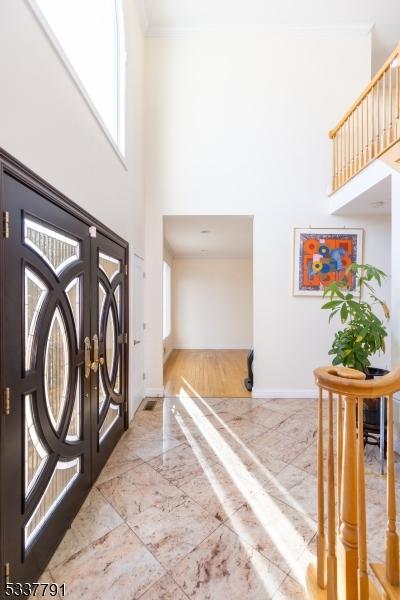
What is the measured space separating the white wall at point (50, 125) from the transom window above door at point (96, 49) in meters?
0.12

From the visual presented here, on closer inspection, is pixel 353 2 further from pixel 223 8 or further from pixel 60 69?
pixel 60 69

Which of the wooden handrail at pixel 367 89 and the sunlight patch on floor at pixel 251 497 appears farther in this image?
the wooden handrail at pixel 367 89

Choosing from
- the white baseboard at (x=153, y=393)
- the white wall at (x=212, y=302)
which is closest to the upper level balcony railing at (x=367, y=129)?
the white baseboard at (x=153, y=393)

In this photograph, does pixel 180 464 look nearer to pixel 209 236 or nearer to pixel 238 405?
pixel 238 405

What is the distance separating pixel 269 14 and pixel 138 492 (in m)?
5.57

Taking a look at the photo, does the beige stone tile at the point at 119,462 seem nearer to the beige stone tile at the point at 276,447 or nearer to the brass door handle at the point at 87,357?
the brass door handle at the point at 87,357

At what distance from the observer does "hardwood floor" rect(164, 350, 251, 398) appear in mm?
3973

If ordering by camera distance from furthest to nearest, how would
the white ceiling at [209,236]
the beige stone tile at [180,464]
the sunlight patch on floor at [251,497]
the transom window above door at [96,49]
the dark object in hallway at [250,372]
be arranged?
the white ceiling at [209,236] < the dark object in hallway at [250,372] < the beige stone tile at [180,464] < the transom window above door at [96,49] < the sunlight patch on floor at [251,497]

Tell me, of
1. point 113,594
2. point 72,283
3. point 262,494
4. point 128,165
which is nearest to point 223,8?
point 128,165

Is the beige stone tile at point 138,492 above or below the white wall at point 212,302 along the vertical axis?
below

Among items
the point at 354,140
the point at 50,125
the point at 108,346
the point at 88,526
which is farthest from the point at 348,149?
the point at 88,526

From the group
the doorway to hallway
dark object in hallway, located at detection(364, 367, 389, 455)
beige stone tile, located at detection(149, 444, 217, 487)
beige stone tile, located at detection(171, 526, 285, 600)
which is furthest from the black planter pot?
the doorway to hallway

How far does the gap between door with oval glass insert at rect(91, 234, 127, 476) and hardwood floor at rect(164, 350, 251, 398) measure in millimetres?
1403

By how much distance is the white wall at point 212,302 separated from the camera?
7.50m
